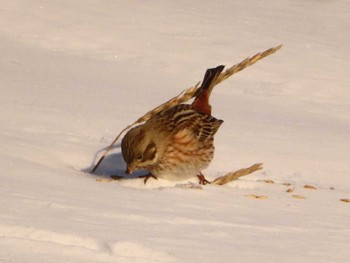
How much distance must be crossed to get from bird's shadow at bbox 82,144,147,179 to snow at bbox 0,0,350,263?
0.05ft

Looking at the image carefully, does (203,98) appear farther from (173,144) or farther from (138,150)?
(138,150)

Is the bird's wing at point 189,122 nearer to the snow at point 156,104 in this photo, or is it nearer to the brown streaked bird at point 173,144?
the brown streaked bird at point 173,144

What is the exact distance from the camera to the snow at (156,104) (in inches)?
179

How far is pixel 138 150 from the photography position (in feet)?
20.9

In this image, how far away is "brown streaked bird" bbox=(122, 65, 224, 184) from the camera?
638 cm

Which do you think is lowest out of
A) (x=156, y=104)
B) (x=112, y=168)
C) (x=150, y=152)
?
(x=112, y=168)

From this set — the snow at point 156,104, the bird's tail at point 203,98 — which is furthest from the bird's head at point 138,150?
the bird's tail at point 203,98

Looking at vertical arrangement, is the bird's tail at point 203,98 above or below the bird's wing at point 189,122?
above

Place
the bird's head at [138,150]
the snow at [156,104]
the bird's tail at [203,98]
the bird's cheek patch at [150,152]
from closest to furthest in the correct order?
1. the snow at [156,104]
2. the bird's head at [138,150]
3. the bird's cheek patch at [150,152]
4. the bird's tail at [203,98]

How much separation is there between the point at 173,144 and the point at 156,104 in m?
2.65

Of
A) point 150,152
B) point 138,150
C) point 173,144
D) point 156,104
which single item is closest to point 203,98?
point 173,144

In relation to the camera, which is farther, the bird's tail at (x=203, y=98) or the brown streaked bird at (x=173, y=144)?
the bird's tail at (x=203, y=98)

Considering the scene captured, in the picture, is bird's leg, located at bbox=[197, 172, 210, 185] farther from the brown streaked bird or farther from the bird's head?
the bird's head

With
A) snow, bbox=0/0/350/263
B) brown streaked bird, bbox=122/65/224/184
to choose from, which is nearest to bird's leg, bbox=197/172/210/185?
brown streaked bird, bbox=122/65/224/184
